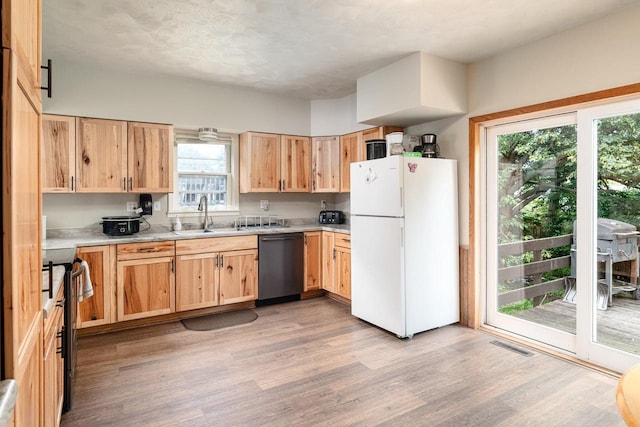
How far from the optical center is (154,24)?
2.85 meters

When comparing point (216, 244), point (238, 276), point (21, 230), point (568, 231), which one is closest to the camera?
point (21, 230)

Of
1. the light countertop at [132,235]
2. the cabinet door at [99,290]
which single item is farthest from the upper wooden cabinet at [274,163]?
the cabinet door at [99,290]

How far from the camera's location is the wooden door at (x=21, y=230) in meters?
0.85

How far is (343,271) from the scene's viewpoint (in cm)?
445

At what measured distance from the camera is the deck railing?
3162 millimetres

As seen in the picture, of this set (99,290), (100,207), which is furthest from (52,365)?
(100,207)

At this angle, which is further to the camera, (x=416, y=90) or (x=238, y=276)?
(x=238, y=276)

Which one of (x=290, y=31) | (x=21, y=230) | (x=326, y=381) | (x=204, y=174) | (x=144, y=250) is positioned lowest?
(x=326, y=381)

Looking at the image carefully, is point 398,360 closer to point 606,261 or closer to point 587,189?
point 606,261

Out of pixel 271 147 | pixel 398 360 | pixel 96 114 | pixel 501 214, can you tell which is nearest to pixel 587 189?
pixel 501 214

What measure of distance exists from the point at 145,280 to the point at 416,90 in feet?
10.6

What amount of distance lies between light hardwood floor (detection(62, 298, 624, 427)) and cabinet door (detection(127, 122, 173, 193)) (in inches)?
60.1

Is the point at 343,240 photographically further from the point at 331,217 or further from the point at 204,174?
the point at 204,174

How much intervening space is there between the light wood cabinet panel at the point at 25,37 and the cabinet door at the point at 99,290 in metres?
2.57
